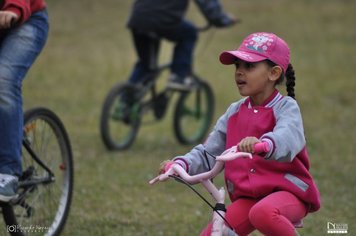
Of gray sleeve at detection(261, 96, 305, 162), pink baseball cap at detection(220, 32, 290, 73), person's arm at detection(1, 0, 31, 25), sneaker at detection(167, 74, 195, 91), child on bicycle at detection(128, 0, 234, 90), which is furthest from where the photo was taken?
sneaker at detection(167, 74, 195, 91)

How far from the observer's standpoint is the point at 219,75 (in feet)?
49.3

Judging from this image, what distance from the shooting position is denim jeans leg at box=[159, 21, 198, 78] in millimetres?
9133

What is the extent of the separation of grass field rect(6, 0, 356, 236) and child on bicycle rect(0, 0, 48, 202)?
123 centimetres

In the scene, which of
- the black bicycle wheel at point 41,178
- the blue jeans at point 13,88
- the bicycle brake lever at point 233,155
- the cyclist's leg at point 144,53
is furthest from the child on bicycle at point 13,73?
the cyclist's leg at point 144,53

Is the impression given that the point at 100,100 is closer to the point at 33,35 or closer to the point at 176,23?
the point at 176,23

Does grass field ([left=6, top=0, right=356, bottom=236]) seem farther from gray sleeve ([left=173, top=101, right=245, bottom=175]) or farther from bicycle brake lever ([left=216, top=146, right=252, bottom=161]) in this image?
bicycle brake lever ([left=216, top=146, right=252, bottom=161])

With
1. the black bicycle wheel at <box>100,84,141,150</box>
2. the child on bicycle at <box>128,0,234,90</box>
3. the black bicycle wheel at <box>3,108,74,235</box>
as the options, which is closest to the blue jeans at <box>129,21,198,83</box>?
the child on bicycle at <box>128,0,234,90</box>

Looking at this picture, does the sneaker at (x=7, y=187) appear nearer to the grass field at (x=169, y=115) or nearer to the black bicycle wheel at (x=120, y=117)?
the grass field at (x=169, y=115)

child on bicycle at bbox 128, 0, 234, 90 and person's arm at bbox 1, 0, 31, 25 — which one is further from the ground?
person's arm at bbox 1, 0, 31, 25

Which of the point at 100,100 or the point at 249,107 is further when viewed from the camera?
the point at 100,100

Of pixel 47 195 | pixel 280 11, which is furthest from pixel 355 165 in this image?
pixel 280 11

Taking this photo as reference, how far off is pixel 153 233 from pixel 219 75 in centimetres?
943

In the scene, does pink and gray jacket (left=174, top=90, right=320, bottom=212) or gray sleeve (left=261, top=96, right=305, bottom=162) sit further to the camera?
pink and gray jacket (left=174, top=90, right=320, bottom=212)

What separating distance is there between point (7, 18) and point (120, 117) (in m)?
4.38
